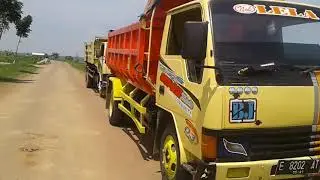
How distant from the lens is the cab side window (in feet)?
19.3

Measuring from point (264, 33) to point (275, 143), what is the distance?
129cm

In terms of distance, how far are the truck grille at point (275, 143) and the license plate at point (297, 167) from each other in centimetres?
7

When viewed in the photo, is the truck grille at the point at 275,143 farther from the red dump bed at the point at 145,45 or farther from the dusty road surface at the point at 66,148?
the red dump bed at the point at 145,45

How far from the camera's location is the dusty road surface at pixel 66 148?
7.49 m

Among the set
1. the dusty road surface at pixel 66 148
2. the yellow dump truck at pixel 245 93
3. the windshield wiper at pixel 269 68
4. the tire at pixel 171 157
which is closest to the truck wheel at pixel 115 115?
the dusty road surface at pixel 66 148

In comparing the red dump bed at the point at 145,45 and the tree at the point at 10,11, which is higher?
the tree at the point at 10,11

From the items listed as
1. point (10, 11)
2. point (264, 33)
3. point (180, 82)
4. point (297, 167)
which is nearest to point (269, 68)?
point (264, 33)

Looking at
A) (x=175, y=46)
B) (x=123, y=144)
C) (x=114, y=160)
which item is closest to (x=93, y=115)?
(x=123, y=144)

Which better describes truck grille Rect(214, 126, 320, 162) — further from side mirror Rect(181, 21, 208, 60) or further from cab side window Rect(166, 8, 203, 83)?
cab side window Rect(166, 8, 203, 83)

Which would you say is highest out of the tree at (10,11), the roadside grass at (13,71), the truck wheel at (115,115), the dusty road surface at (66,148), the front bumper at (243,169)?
the tree at (10,11)

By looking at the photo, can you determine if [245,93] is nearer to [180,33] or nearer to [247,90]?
[247,90]

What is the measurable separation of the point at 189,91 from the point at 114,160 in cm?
304

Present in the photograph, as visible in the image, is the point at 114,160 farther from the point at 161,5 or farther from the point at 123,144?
the point at 161,5

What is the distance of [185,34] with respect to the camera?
5285 millimetres
